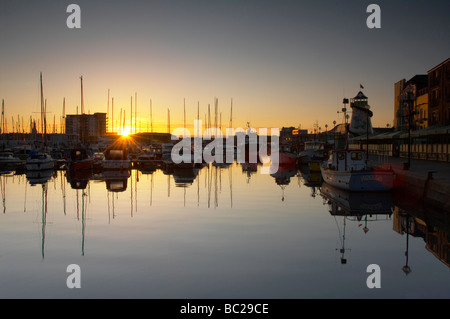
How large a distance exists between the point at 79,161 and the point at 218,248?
4239cm

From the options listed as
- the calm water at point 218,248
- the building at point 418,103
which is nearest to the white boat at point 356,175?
the calm water at point 218,248

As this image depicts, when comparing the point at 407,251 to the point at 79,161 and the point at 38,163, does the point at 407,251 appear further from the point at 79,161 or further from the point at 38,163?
the point at 38,163

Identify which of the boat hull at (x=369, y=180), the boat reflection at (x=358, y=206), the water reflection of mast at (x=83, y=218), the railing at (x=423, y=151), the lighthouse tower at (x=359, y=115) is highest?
the lighthouse tower at (x=359, y=115)

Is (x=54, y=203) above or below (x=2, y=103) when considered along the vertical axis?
below

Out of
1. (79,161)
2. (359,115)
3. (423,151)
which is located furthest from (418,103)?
(79,161)

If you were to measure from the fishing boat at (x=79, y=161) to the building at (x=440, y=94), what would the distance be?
146 ft

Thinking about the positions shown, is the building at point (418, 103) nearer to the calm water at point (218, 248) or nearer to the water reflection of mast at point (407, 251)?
the water reflection of mast at point (407, 251)

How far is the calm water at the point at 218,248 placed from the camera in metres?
11.1

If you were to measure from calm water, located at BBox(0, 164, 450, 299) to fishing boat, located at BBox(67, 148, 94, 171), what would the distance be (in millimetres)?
24332

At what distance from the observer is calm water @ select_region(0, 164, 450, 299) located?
1111 centimetres
